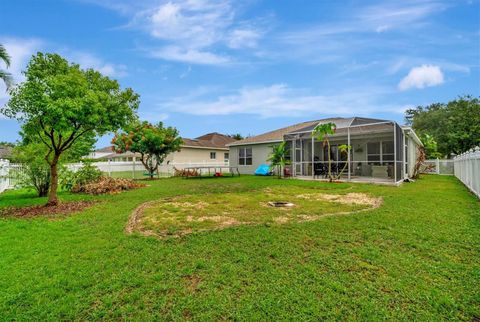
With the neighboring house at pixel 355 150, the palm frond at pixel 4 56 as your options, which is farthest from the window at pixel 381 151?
the palm frond at pixel 4 56

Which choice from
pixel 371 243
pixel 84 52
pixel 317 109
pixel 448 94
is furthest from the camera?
pixel 448 94

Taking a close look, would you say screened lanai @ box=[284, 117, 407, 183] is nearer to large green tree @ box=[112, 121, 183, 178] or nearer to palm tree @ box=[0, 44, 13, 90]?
large green tree @ box=[112, 121, 183, 178]

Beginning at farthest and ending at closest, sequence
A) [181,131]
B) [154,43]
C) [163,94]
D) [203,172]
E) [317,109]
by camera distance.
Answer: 1. [317,109]
2. [203,172]
3. [181,131]
4. [163,94]
5. [154,43]

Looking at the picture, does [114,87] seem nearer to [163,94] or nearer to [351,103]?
[163,94]

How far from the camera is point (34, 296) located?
2781 mm

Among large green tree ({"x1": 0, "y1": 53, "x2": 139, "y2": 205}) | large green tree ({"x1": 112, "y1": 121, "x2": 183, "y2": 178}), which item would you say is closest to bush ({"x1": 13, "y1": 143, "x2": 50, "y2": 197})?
large green tree ({"x1": 0, "y1": 53, "x2": 139, "y2": 205})

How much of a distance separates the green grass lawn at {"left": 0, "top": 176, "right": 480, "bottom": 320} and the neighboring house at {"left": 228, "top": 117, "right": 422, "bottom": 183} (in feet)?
28.6

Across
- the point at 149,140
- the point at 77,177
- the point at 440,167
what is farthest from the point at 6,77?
the point at 440,167

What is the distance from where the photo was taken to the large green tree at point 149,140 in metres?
17.5

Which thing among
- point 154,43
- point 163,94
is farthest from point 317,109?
point 154,43

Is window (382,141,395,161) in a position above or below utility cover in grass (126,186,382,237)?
above

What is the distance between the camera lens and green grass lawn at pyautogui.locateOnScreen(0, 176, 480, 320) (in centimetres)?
248

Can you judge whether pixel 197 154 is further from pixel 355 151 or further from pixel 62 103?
pixel 62 103

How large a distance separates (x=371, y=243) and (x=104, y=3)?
12.2 metres
